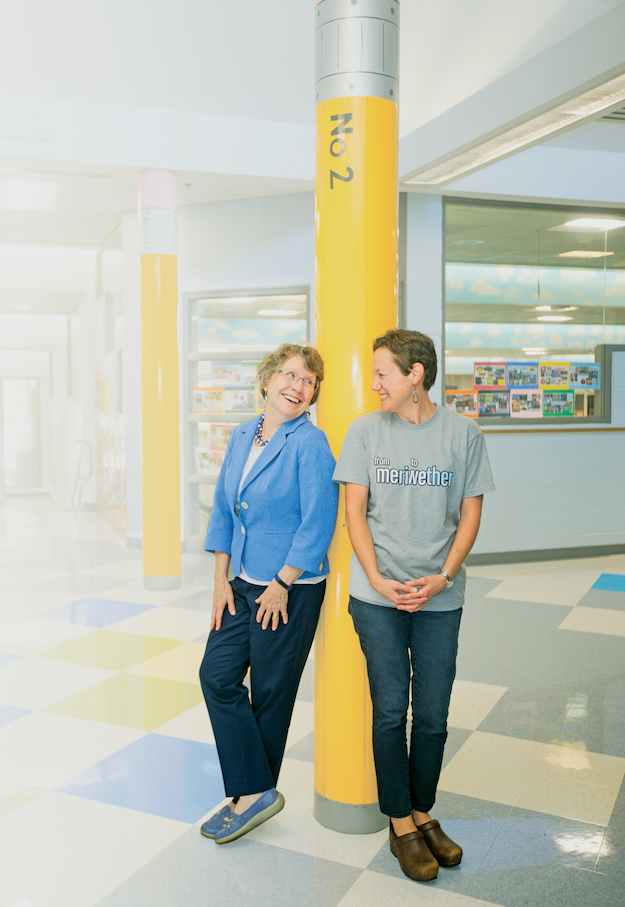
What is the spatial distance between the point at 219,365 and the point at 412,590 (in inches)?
210

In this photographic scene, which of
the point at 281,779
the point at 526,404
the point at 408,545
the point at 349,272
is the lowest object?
the point at 281,779

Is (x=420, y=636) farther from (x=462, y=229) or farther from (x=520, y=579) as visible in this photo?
(x=462, y=229)

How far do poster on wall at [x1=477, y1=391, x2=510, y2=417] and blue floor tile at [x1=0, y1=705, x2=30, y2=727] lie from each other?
4416 millimetres

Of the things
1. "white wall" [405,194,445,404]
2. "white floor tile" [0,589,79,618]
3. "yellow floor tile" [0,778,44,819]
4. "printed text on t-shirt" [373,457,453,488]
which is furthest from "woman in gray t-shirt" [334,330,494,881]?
"white wall" [405,194,445,404]

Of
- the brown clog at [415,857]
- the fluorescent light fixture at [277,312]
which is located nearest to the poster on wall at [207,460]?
the fluorescent light fixture at [277,312]

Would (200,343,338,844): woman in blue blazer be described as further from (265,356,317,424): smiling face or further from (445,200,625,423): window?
(445,200,625,423): window

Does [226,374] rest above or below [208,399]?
above

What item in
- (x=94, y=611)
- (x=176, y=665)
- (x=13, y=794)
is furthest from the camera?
(x=94, y=611)

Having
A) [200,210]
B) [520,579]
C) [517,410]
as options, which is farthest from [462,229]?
[520,579]

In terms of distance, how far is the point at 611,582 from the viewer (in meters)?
5.88

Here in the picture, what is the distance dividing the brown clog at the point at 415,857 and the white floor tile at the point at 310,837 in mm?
115

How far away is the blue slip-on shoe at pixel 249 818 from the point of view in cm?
234

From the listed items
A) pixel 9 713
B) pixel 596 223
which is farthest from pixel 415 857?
pixel 596 223

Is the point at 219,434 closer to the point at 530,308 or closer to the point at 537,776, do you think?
the point at 530,308
